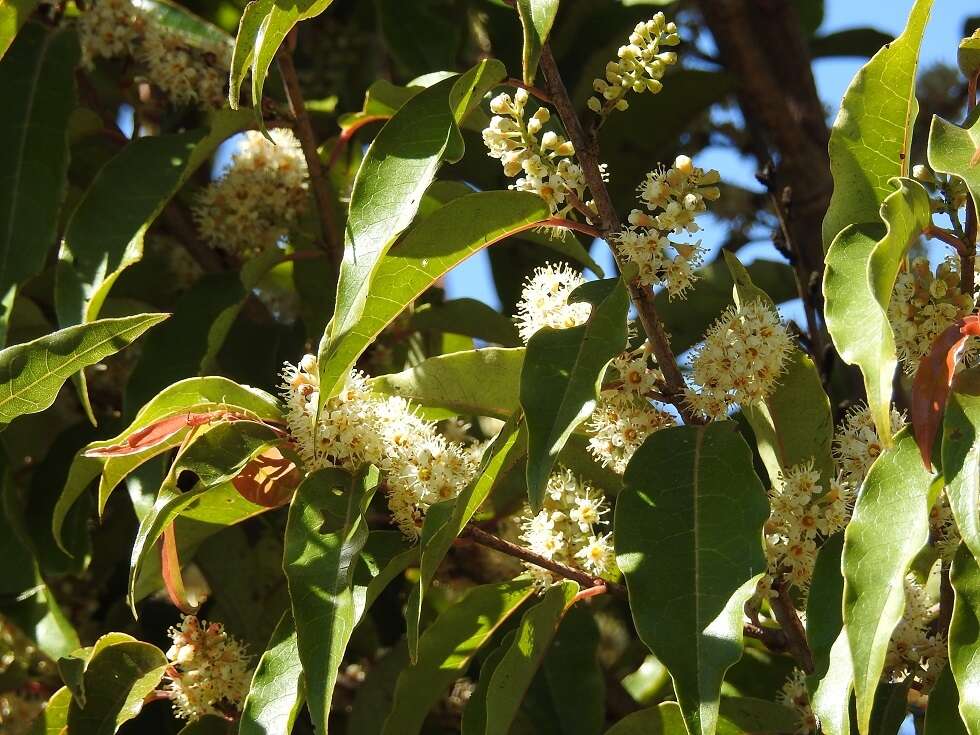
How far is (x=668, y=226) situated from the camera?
4.84 ft

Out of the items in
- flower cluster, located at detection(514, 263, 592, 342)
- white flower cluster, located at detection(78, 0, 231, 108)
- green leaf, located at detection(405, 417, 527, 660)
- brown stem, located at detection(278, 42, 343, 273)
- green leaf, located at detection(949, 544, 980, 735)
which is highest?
white flower cluster, located at detection(78, 0, 231, 108)

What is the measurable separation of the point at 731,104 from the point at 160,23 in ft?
5.17

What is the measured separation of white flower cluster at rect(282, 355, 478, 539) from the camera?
154 centimetres

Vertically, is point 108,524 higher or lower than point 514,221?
lower

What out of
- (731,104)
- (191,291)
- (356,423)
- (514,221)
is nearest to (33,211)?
(191,291)

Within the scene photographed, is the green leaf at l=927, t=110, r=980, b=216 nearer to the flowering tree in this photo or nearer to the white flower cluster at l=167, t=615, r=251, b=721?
the flowering tree

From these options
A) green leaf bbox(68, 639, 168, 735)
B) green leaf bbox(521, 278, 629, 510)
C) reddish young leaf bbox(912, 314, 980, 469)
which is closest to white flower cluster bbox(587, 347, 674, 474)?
green leaf bbox(521, 278, 629, 510)

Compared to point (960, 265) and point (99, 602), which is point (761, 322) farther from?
point (99, 602)

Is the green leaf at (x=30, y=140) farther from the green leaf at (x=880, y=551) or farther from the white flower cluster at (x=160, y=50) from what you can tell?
the green leaf at (x=880, y=551)

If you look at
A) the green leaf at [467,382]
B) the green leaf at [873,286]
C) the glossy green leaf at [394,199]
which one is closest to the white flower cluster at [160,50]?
the green leaf at [467,382]

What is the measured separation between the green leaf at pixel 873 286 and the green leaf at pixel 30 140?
1.18 metres

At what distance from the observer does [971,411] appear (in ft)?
3.96

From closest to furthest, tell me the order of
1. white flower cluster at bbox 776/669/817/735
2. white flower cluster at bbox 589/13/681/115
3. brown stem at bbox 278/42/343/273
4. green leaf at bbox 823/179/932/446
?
1. green leaf at bbox 823/179/932/446
2. white flower cluster at bbox 589/13/681/115
3. white flower cluster at bbox 776/669/817/735
4. brown stem at bbox 278/42/343/273

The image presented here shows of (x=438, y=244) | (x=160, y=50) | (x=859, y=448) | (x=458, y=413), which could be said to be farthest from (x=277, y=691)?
(x=160, y=50)
